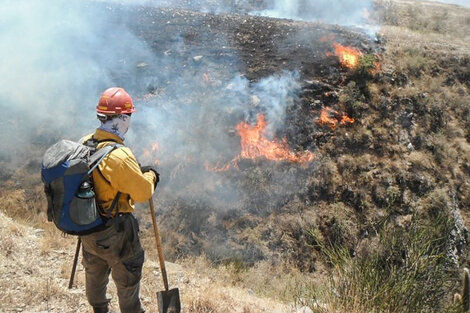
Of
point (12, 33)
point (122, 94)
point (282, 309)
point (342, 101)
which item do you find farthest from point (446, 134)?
point (12, 33)

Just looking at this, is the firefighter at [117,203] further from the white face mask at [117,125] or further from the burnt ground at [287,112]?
the burnt ground at [287,112]

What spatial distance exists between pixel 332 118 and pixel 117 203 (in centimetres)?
741

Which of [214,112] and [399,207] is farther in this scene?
[214,112]

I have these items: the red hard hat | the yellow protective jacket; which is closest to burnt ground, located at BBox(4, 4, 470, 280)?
the yellow protective jacket

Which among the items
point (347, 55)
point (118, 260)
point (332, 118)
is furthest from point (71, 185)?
point (347, 55)

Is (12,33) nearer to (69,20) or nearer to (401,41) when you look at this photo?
(69,20)

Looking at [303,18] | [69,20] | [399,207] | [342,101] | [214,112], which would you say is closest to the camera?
[399,207]

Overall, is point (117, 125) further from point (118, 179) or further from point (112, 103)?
point (118, 179)

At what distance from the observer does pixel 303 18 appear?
15.7 metres

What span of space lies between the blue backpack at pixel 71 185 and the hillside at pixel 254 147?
5.39ft

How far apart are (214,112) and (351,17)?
1076cm

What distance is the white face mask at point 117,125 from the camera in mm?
2457

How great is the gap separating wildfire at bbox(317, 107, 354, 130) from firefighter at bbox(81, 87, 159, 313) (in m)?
6.88

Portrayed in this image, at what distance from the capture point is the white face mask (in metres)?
2.46
